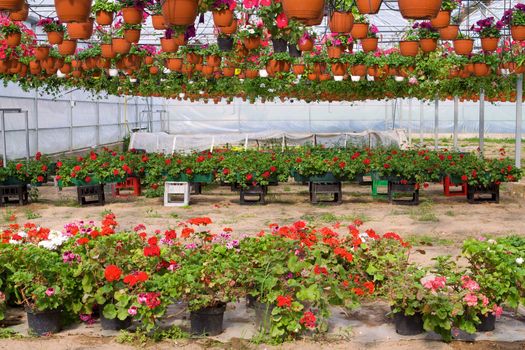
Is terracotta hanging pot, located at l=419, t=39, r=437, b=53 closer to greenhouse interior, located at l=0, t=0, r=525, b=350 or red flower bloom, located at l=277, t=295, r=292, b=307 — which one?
greenhouse interior, located at l=0, t=0, r=525, b=350

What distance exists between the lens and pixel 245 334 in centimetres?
479

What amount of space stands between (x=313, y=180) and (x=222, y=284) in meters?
7.41

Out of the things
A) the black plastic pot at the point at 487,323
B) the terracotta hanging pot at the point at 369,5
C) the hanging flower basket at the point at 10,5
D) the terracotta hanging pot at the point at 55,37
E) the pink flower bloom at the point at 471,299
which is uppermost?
the terracotta hanging pot at the point at 55,37

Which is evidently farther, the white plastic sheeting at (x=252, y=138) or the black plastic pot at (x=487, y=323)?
the white plastic sheeting at (x=252, y=138)

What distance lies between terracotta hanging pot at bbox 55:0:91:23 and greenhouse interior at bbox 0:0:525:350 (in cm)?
1

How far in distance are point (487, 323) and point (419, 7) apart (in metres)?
2.27

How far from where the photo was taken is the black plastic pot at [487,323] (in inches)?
189

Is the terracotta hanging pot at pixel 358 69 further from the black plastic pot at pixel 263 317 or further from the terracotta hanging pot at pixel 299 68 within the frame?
the black plastic pot at pixel 263 317

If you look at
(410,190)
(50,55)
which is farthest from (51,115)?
(410,190)

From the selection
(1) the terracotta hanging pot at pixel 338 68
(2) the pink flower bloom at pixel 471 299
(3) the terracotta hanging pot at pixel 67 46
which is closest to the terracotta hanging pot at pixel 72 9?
(2) the pink flower bloom at pixel 471 299

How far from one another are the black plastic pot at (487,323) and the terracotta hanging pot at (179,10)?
278cm

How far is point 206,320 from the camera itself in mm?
4734

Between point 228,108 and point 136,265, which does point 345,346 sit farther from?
point 228,108

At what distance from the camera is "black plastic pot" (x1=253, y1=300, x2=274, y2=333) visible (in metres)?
4.64
